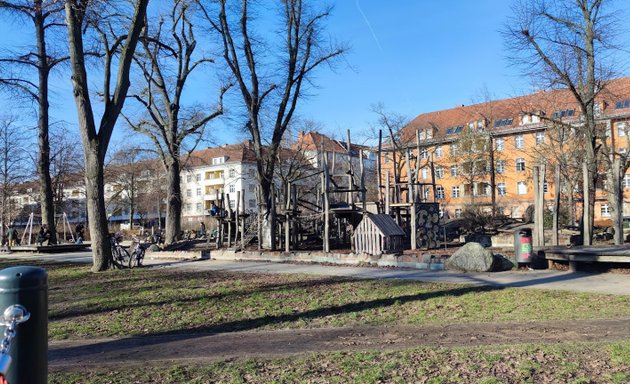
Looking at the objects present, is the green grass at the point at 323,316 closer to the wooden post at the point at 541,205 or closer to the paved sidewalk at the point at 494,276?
the paved sidewalk at the point at 494,276

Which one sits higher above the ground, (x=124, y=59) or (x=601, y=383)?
(x=124, y=59)

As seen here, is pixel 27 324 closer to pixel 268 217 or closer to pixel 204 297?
pixel 204 297

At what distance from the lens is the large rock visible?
43.5ft

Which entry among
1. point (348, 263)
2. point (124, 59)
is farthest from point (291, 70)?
point (348, 263)

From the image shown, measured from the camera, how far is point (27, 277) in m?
3.22

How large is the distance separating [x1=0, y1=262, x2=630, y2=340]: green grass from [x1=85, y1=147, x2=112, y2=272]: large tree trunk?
10.9ft

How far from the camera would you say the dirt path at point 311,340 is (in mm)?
6113

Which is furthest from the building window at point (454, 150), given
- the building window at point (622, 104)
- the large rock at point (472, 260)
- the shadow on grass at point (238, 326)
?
the shadow on grass at point (238, 326)

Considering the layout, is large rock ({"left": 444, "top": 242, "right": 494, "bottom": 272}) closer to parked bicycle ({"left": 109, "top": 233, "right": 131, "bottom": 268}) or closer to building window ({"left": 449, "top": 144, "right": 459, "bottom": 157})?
parked bicycle ({"left": 109, "top": 233, "right": 131, "bottom": 268})

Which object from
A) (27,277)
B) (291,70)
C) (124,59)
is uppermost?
(291,70)

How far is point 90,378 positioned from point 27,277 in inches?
97.8

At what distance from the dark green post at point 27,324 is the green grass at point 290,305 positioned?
428cm

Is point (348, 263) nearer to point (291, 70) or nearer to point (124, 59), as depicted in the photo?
point (124, 59)

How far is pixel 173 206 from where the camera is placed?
27266 millimetres
